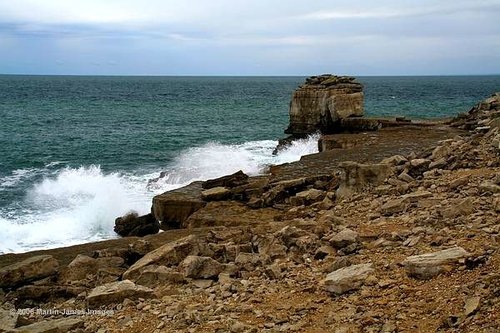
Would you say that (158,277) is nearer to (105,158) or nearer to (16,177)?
(16,177)

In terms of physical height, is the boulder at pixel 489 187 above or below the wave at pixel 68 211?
above

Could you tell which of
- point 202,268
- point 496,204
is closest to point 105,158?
point 202,268

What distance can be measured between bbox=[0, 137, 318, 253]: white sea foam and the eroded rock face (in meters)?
1.74

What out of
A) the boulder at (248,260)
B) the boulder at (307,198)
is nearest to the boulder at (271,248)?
the boulder at (248,260)

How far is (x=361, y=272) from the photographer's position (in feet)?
25.1

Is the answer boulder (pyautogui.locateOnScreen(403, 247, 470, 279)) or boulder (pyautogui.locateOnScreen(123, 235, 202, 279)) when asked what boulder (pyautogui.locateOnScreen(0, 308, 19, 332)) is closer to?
boulder (pyautogui.locateOnScreen(123, 235, 202, 279))

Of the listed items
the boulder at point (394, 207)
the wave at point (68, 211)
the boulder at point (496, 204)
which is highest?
the boulder at point (496, 204)

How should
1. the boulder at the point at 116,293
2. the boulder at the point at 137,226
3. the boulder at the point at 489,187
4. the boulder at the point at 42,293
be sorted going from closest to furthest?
the boulder at the point at 116,293, the boulder at the point at 42,293, the boulder at the point at 489,187, the boulder at the point at 137,226

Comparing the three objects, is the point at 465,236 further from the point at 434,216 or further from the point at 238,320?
the point at 238,320

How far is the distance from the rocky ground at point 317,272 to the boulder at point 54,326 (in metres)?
0.02

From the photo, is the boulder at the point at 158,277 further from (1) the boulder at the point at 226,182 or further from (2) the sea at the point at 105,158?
(2) the sea at the point at 105,158

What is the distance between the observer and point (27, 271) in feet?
33.7

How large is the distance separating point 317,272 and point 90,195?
2229cm

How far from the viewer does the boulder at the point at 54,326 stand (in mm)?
7375
